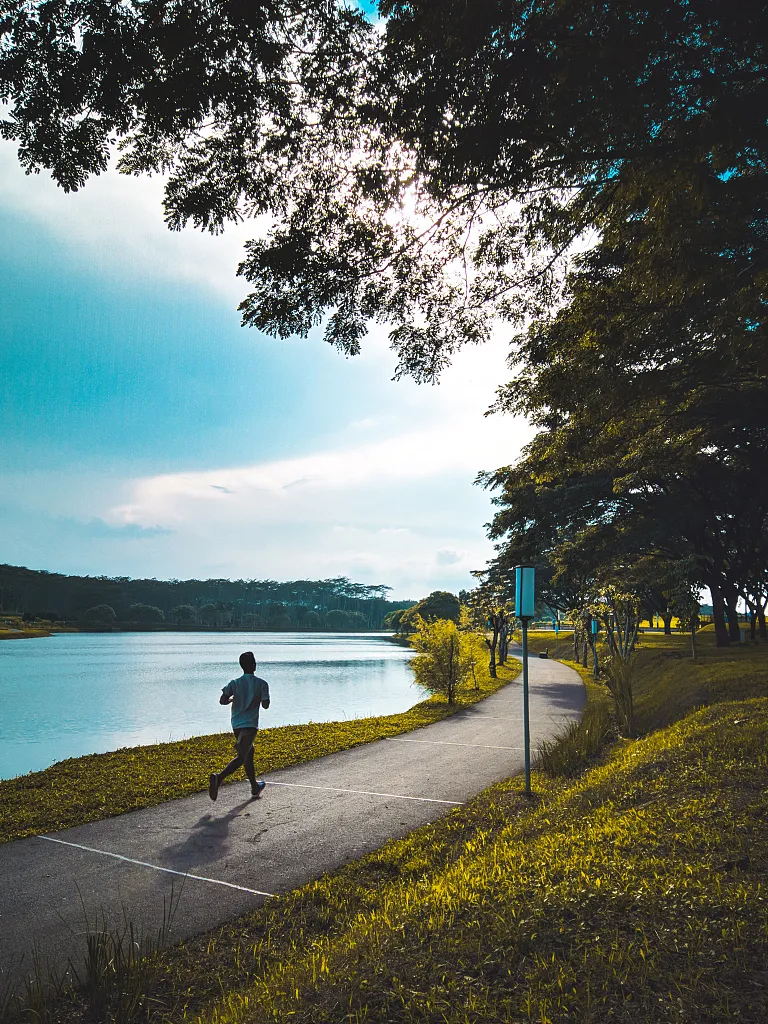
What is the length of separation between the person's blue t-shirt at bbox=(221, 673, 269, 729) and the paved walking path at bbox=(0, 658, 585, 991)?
3.25 feet

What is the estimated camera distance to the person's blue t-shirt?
28.0ft

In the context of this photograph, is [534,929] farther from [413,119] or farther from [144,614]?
[144,614]

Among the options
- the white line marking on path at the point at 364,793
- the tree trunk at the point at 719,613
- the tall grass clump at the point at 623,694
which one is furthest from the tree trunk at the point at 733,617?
the white line marking on path at the point at 364,793

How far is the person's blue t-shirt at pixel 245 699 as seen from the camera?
8.54 m

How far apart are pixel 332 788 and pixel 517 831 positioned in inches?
140

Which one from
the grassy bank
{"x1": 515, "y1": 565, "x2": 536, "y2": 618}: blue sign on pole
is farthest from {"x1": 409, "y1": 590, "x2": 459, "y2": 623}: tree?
{"x1": 515, "y1": 565, "x2": 536, "y2": 618}: blue sign on pole

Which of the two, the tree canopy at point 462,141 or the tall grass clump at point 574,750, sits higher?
the tree canopy at point 462,141

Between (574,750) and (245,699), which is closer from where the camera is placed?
(245,699)

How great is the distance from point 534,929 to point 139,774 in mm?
8276

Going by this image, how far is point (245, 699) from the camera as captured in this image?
8617 mm

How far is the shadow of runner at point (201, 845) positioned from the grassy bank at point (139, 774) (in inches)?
52.8

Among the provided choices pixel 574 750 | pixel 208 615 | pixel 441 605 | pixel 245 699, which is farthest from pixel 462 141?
pixel 208 615

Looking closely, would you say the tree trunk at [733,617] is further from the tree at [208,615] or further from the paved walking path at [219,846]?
the tree at [208,615]

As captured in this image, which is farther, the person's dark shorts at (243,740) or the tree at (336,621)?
the tree at (336,621)
